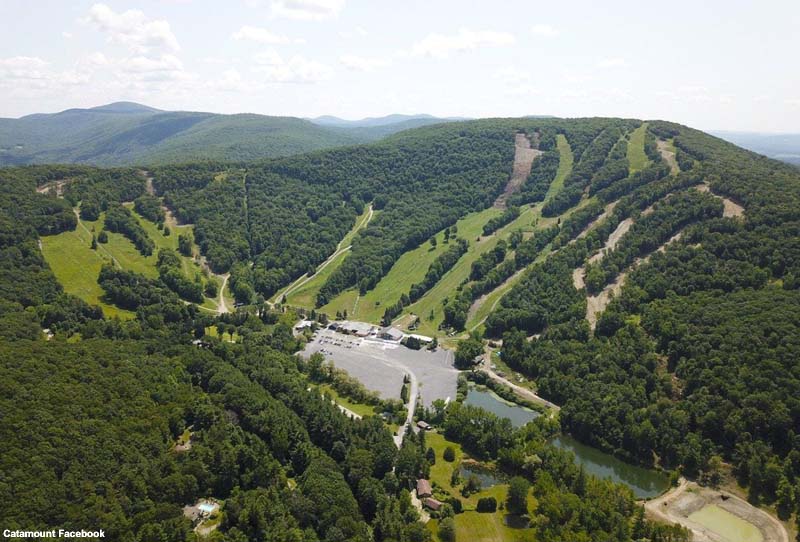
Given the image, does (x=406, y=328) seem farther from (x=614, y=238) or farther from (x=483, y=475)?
(x=614, y=238)

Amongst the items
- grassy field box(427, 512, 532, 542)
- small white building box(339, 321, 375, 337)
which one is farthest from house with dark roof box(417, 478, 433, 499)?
small white building box(339, 321, 375, 337)

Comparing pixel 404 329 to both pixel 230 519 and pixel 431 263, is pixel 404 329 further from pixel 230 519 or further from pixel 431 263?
pixel 230 519

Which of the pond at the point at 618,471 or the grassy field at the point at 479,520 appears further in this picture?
the pond at the point at 618,471

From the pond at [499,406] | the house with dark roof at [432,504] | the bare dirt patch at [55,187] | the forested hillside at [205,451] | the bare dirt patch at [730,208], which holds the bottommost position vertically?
the pond at [499,406]

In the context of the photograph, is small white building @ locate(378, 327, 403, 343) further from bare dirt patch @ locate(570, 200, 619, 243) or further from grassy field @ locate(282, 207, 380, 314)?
bare dirt patch @ locate(570, 200, 619, 243)

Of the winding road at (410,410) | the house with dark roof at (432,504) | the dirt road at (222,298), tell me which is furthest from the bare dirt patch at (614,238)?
the dirt road at (222,298)

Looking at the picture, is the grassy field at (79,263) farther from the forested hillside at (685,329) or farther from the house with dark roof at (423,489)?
the forested hillside at (685,329)
